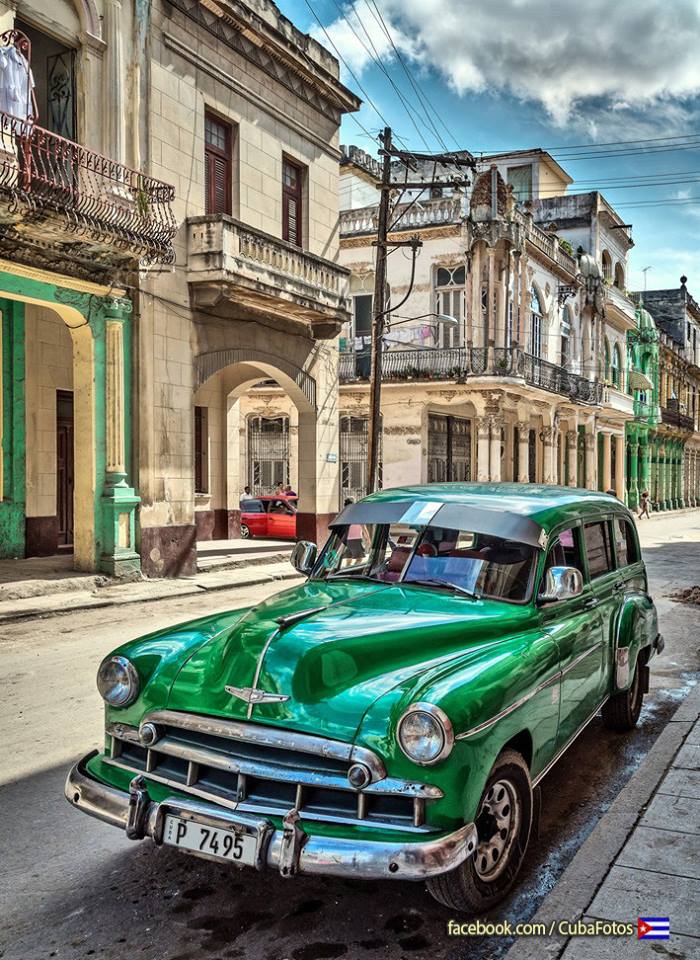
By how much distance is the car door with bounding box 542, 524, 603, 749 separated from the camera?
13.2 ft

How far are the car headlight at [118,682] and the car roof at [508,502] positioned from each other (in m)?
1.70

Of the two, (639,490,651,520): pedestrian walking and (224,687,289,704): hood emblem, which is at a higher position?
(224,687,289,704): hood emblem

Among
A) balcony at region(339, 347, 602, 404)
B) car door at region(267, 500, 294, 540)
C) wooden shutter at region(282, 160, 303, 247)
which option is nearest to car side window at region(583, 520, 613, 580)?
wooden shutter at region(282, 160, 303, 247)

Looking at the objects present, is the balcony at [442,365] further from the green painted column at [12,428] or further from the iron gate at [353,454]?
the green painted column at [12,428]

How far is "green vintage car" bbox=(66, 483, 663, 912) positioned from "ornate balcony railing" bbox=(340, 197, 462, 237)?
74.5ft

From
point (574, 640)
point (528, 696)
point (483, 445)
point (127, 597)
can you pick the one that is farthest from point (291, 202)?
point (528, 696)

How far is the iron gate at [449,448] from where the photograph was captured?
2633 centimetres

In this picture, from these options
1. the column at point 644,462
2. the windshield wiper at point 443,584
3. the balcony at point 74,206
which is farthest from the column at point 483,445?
the column at point 644,462

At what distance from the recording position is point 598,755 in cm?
517

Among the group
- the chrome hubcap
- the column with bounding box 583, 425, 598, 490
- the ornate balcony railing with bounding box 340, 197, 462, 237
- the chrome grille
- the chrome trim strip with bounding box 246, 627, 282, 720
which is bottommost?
the chrome hubcap

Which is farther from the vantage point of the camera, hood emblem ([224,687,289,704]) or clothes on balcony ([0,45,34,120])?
clothes on balcony ([0,45,34,120])

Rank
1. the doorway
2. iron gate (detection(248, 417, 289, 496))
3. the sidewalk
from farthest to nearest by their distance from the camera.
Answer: iron gate (detection(248, 417, 289, 496)) → the doorway → the sidewalk

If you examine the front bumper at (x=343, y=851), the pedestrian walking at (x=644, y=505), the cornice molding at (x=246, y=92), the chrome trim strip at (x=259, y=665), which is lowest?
the pedestrian walking at (x=644, y=505)

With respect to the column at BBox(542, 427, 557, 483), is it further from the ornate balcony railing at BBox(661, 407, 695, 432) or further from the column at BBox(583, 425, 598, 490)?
the ornate balcony railing at BBox(661, 407, 695, 432)
